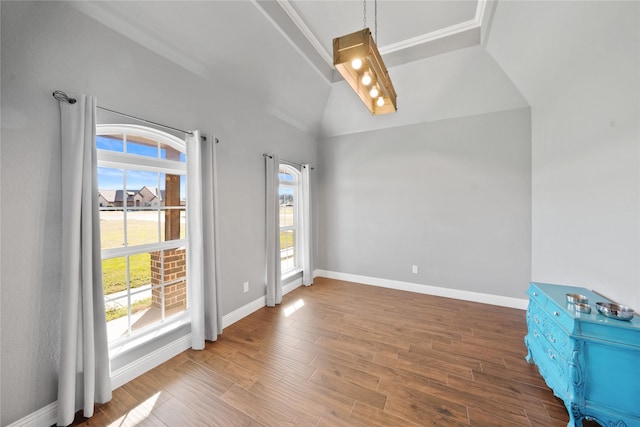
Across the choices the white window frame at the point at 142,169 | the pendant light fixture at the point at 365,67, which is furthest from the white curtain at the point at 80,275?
the pendant light fixture at the point at 365,67

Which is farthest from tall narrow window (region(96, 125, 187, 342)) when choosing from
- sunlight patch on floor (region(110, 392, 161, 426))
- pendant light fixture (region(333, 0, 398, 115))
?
pendant light fixture (region(333, 0, 398, 115))

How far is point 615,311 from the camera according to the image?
4.99 feet

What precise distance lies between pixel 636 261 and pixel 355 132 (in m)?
3.75

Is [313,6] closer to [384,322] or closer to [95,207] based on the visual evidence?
[95,207]

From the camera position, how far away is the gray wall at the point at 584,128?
165 centimetres

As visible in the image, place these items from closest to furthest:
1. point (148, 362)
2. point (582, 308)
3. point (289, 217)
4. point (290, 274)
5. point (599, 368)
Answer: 1. point (599, 368)
2. point (582, 308)
3. point (148, 362)
4. point (290, 274)
5. point (289, 217)

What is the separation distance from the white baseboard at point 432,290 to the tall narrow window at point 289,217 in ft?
2.54

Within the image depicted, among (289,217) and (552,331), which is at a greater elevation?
(289,217)

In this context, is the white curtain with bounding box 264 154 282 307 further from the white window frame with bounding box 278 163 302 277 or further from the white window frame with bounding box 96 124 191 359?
the white window frame with bounding box 96 124 191 359

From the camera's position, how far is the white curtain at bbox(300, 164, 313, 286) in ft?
14.3

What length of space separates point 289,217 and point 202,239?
2.03 metres

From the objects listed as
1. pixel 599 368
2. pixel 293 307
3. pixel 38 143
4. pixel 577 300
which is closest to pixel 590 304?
pixel 577 300

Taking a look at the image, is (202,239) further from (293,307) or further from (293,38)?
(293,38)

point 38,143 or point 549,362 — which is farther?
point 549,362
